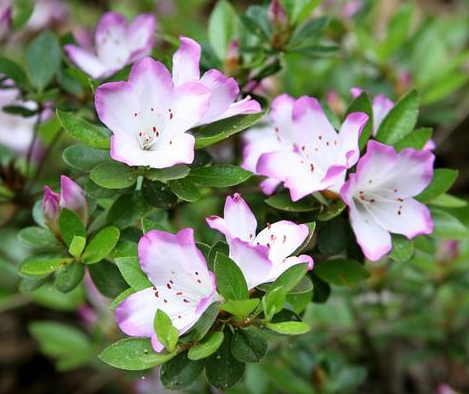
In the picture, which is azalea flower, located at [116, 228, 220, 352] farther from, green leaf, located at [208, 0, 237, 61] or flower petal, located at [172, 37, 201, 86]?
green leaf, located at [208, 0, 237, 61]

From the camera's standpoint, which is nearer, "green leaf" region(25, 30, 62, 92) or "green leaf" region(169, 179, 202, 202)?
"green leaf" region(169, 179, 202, 202)

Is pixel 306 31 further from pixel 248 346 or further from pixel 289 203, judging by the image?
pixel 248 346

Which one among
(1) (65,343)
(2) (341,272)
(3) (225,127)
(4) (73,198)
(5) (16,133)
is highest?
(3) (225,127)

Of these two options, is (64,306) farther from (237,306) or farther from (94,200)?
(237,306)

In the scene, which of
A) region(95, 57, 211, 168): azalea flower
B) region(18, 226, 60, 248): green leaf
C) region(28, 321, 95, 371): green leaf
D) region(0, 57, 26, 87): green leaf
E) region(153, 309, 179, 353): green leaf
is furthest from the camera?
region(28, 321, 95, 371): green leaf

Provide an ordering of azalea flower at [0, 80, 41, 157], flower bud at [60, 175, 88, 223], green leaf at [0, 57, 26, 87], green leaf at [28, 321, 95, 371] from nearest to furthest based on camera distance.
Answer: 1. flower bud at [60, 175, 88, 223]
2. green leaf at [0, 57, 26, 87]
3. green leaf at [28, 321, 95, 371]
4. azalea flower at [0, 80, 41, 157]

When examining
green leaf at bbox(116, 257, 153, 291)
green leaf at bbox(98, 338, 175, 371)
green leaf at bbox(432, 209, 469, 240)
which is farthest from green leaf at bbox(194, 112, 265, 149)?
green leaf at bbox(432, 209, 469, 240)

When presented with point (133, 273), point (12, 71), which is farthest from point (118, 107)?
point (12, 71)
